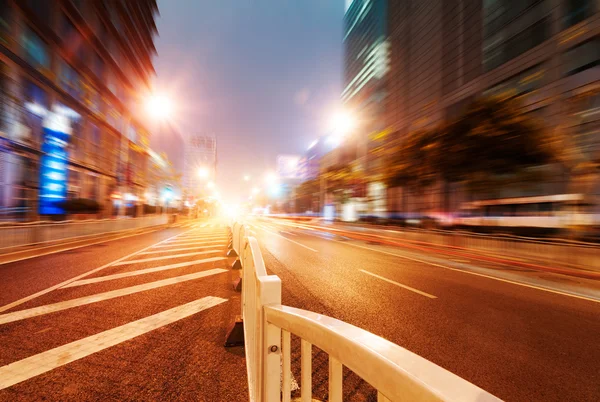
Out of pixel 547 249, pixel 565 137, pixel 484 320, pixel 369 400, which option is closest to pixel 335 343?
pixel 369 400

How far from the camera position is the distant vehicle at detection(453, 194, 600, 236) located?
46.7 ft

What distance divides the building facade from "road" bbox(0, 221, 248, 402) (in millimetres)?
14188

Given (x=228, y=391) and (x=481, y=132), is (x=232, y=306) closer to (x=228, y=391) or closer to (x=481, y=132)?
(x=228, y=391)

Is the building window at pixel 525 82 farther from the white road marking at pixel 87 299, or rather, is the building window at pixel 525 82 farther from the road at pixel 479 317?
the white road marking at pixel 87 299

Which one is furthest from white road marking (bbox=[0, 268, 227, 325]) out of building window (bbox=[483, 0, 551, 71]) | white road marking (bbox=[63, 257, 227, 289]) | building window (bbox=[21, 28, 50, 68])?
building window (bbox=[483, 0, 551, 71])

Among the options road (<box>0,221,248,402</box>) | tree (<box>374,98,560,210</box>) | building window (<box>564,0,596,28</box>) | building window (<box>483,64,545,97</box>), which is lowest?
road (<box>0,221,248,402</box>)

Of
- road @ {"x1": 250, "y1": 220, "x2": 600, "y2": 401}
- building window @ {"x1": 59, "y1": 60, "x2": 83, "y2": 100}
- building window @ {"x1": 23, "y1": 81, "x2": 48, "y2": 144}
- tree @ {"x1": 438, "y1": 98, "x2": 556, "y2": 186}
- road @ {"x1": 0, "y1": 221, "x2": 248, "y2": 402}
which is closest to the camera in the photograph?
road @ {"x1": 0, "y1": 221, "x2": 248, "y2": 402}

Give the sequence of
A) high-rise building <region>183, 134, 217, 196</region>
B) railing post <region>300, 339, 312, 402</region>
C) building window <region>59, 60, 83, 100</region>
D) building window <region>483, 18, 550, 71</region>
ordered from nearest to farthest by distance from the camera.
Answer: railing post <region>300, 339, 312, 402</region> < building window <region>59, 60, 83, 100</region> < building window <region>483, 18, 550, 71</region> < high-rise building <region>183, 134, 217, 196</region>

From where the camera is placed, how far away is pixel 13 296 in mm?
4844

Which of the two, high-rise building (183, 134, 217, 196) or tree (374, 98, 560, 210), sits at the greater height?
high-rise building (183, 134, 217, 196)

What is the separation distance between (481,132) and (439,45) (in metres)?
24.9

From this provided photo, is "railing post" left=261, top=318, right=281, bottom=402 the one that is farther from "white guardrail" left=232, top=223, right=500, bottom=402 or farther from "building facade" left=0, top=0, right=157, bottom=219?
"building facade" left=0, top=0, right=157, bottom=219

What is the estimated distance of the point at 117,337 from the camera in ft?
11.2

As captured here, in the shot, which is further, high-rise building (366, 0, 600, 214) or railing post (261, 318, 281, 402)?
high-rise building (366, 0, 600, 214)
